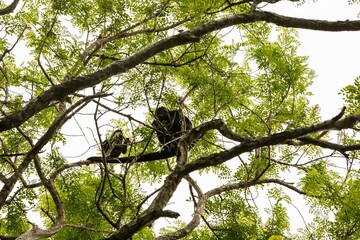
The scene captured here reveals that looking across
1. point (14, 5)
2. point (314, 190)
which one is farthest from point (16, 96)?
point (314, 190)

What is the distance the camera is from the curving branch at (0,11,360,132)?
91.1 inches

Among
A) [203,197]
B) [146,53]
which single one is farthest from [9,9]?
[203,197]

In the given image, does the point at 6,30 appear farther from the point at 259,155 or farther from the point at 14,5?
the point at 259,155

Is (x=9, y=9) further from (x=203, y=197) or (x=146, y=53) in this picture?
(x=203, y=197)

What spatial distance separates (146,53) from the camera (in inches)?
105

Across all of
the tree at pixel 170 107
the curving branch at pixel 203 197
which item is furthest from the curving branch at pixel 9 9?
the curving branch at pixel 203 197

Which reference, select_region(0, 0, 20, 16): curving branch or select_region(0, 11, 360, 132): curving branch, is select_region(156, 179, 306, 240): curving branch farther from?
select_region(0, 0, 20, 16): curving branch

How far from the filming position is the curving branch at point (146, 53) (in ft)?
7.60

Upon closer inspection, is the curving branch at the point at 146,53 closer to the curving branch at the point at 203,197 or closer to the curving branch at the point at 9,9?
the curving branch at the point at 203,197

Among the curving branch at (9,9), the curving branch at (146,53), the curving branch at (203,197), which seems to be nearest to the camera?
the curving branch at (146,53)

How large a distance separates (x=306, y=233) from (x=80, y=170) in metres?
2.50

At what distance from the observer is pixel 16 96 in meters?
4.04

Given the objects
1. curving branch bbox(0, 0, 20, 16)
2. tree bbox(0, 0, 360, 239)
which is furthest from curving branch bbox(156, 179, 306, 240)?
curving branch bbox(0, 0, 20, 16)

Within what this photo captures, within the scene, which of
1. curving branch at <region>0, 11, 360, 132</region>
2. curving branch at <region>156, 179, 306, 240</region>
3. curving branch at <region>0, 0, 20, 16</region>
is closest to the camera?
curving branch at <region>0, 11, 360, 132</region>
